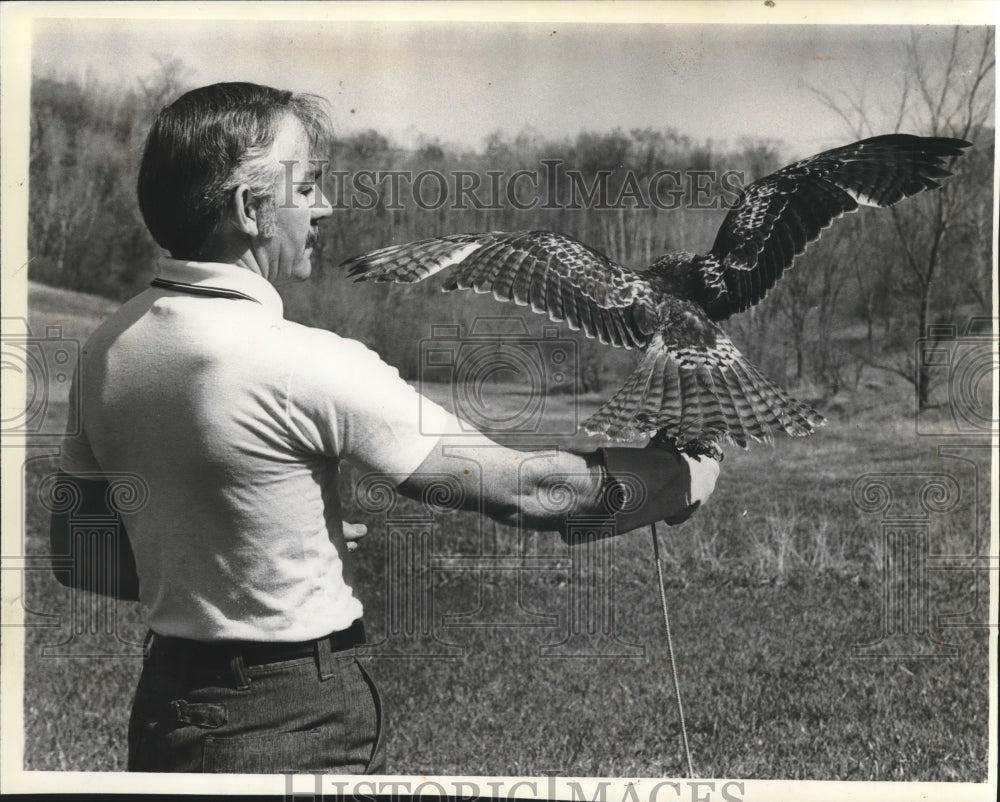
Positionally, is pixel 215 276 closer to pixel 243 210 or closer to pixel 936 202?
pixel 243 210

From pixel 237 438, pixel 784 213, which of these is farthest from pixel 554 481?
pixel 784 213

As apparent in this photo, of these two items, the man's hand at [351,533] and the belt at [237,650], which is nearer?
the belt at [237,650]

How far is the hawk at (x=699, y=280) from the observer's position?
312cm

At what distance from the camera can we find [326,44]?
3.60 m

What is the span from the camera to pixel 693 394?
3062mm

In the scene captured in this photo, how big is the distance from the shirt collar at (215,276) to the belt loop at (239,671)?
773 mm

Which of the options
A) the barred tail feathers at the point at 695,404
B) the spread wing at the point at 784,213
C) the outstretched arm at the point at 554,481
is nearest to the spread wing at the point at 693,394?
the barred tail feathers at the point at 695,404

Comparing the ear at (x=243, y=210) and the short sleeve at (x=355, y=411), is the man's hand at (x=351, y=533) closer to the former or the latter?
the short sleeve at (x=355, y=411)

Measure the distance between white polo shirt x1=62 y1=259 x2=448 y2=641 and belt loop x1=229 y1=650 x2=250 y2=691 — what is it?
0.17 ft

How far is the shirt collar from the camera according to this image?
230cm

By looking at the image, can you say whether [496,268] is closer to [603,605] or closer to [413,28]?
[413,28]

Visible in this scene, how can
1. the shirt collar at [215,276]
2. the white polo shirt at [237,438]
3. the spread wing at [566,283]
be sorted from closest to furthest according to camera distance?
the white polo shirt at [237,438], the shirt collar at [215,276], the spread wing at [566,283]

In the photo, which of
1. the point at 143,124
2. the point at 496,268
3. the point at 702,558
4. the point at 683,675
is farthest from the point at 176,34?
the point at 683,675

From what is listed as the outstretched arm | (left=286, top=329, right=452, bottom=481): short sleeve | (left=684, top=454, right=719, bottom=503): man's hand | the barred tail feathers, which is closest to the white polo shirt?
→ (left=286, top=329, right=452, bottom=481): short sleeve
